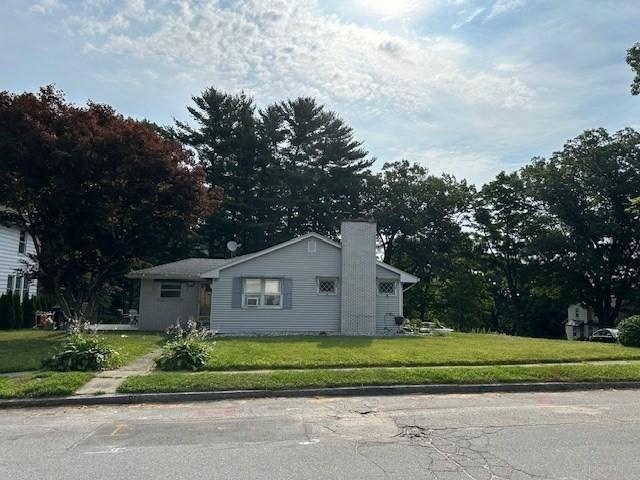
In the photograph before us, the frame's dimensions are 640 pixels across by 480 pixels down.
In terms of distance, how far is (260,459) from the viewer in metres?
5.87

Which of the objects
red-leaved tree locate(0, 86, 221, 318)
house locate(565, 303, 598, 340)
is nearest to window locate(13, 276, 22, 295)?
red-leaved tree locate(0, 86, 221, 318)

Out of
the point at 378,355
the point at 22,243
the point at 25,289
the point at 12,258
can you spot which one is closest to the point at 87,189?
the point at 378,355

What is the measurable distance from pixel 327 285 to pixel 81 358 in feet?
44.7

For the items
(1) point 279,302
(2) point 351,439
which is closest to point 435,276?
(1) point 279,302

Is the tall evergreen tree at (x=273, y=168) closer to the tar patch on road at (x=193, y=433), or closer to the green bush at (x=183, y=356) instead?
the green bush at (x=183, y=356)

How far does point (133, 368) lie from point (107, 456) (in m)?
6.63

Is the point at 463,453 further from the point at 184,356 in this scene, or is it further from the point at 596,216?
the point at 596,216

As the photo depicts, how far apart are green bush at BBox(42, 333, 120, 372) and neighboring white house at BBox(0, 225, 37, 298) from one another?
656 inches

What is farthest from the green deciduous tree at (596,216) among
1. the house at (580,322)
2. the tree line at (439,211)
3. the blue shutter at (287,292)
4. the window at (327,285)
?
the blue shutter at (287,292)

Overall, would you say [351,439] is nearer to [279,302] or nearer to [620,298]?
[279,302]

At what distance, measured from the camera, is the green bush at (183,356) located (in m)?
12.1

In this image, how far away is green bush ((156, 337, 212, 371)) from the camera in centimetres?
1213

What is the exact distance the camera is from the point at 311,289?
24016mm

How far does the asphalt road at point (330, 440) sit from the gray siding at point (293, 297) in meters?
13.9
